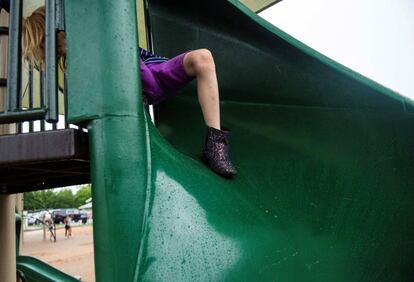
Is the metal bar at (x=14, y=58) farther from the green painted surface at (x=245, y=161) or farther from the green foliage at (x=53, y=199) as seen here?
the green foliage at (x=53, y=199)

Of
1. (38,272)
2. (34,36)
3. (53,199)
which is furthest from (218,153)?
(53,199)

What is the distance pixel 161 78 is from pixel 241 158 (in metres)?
0.54

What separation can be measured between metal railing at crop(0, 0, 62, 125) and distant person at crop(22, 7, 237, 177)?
0.57ft

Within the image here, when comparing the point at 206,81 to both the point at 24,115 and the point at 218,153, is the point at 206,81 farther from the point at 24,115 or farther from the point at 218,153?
the point at 24,115

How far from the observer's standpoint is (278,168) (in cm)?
201

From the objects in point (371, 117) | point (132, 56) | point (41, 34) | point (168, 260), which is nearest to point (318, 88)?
point (371, 117)

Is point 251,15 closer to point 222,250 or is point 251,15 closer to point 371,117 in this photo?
point 371,117

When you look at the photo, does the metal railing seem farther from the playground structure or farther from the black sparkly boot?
the black sparkly boot

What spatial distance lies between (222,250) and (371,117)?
106 centimetres

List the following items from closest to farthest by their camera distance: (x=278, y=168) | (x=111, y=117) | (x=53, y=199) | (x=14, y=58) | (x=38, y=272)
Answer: (x=111, y=117), (x=14, y=58), (x=278, y=168), (x=38, y=272), (x=53, y=199)

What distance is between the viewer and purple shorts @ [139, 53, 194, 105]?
191cm

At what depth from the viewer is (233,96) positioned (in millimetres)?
2293

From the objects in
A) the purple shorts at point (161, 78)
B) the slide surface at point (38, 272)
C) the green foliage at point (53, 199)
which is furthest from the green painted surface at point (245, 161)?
the green foliage at point (53, 199)

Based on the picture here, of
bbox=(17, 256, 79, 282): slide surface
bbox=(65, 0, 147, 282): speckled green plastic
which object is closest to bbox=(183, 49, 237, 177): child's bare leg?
bbox=(65, 0, 147, 282): speckled green plastic
